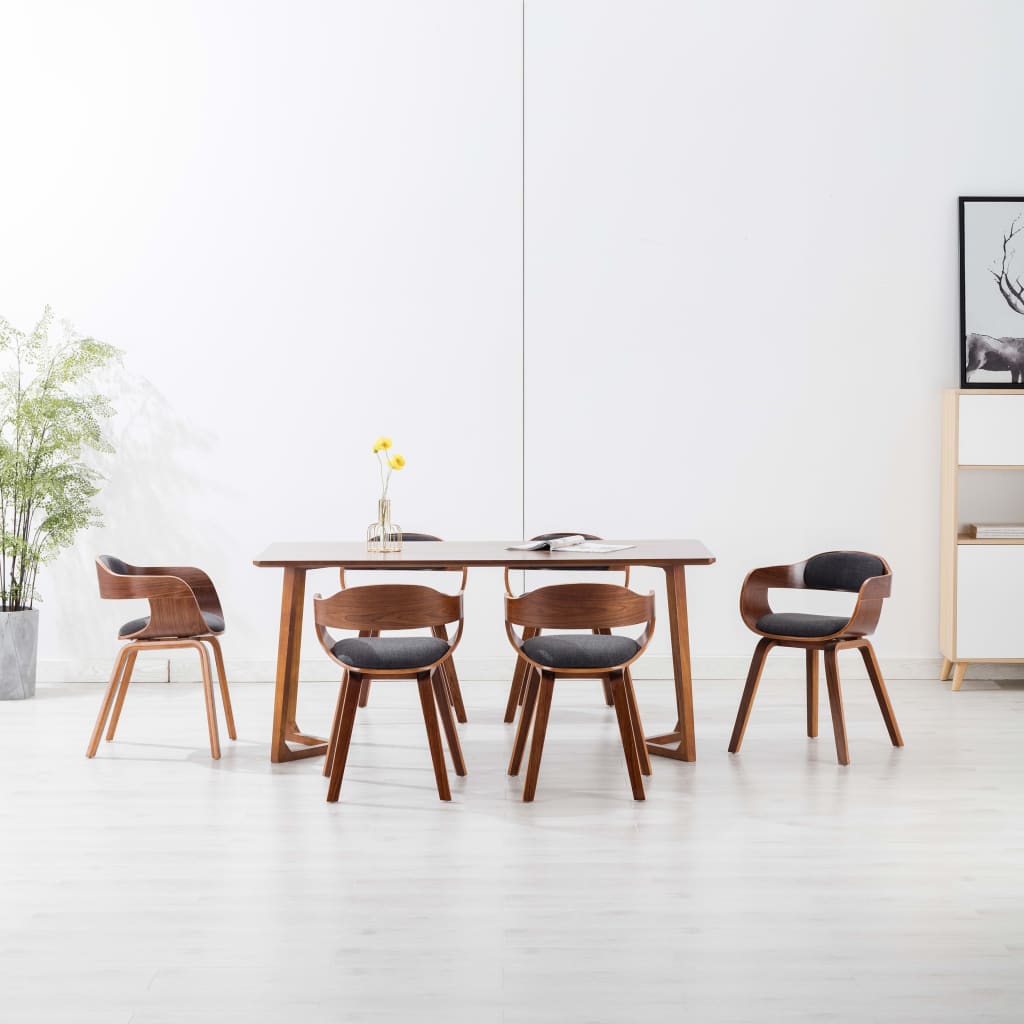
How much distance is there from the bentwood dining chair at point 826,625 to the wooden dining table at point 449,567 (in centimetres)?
31

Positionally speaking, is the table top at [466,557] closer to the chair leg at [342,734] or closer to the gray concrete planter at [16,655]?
the chair leg at [342,734]

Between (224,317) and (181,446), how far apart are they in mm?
751

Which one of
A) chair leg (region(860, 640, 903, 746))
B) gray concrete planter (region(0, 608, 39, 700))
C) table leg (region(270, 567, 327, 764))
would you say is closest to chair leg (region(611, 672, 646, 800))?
chair leg (region(860, 640, 903, 746))

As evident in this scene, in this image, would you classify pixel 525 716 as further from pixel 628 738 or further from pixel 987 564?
pixel 987 564

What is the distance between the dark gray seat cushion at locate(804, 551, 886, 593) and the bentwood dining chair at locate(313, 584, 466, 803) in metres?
1.88

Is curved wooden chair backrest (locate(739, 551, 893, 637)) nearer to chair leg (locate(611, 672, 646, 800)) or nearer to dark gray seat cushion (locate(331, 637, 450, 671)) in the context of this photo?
chair leg (locate(611, 672, 646, 800))

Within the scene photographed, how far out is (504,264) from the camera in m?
6.20

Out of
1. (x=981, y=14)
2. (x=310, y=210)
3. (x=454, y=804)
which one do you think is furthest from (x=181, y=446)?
(x=981, y=14)

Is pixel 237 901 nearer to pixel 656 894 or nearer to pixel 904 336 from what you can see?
pixel 656 894

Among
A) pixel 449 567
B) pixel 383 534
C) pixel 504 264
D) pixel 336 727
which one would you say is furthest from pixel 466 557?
pixel 504 264

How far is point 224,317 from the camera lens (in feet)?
20.3

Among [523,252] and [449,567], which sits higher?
[523,252]

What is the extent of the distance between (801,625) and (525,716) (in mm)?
1214

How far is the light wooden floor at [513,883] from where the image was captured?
262 cm
